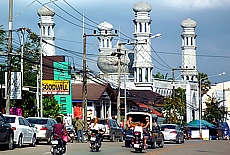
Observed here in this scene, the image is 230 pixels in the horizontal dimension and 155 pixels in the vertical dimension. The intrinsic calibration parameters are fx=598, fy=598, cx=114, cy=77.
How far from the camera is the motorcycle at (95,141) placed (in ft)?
90.6

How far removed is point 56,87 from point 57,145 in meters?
30.2

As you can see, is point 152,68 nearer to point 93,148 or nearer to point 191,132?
point 191,132

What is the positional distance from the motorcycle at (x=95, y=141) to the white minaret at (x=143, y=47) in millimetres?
79558

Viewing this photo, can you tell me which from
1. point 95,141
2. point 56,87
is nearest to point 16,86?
point 95,141

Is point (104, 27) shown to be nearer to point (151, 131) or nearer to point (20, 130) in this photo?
point (151, 131)

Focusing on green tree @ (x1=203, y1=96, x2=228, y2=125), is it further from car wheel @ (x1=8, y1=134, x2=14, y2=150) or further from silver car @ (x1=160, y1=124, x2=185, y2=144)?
car wheel @ (x1=8, y1=134, x2=14, y2=150)

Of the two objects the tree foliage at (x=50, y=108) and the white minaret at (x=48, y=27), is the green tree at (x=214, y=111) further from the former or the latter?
the tree foliage at (x=50, y=108)

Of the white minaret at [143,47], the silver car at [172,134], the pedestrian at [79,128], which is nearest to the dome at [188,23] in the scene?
the white minaret at [143,47]

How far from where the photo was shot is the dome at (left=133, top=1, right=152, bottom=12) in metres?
108

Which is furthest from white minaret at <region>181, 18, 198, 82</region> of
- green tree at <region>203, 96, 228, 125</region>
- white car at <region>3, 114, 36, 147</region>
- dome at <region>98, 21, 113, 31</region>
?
white car at <region>3, 114, 36, 147</region>

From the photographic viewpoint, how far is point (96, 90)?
69625 mm

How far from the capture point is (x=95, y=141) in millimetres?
27734

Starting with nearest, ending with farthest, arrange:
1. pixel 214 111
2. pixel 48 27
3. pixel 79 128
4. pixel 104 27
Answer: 1. pixel 79 128
2. pixel 214 111
3. pixel 48 27
4. pixel 104 27

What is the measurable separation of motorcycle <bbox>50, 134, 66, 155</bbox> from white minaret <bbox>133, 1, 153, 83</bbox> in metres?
85.0
